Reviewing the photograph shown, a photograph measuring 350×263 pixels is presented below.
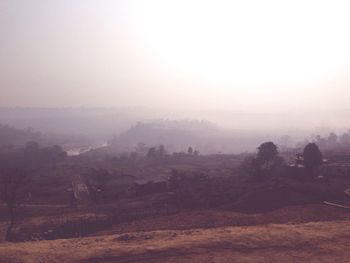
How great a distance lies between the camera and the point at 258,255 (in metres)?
17.9

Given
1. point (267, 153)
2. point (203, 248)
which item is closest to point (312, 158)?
point (267, 153)

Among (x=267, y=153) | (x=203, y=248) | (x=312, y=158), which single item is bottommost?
(x=203, y=248)

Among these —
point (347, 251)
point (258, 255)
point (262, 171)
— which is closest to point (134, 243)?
point (258, 255)

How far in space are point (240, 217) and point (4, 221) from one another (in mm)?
23985

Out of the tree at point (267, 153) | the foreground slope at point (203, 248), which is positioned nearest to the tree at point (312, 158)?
the tree at point (267, 153)

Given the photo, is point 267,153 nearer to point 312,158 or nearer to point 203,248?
point 312,158

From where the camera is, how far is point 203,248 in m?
18.6

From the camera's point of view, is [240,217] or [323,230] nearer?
[323,230]

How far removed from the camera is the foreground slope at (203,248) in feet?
57.5

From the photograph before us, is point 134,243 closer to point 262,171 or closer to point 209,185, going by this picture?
point 209,185

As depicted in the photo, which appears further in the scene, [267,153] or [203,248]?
[267,153]

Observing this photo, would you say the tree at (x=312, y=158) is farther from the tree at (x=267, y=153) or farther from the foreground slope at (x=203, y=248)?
the foreground slope at (x=203, y=248)

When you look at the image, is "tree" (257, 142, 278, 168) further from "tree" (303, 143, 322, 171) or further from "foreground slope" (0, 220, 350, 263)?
"foreground slope" (0, 220, 350, 263)

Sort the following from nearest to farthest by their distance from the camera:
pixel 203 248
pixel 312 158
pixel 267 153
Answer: pixel 203 248
pixel 312 158
pixel 267 153
